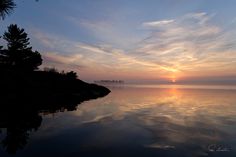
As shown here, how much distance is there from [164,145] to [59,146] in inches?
269

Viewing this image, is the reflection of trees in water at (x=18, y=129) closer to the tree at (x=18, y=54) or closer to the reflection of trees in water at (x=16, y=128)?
the reflection of trees in water at (x=16, y=128)

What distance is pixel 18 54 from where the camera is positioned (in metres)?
56.8

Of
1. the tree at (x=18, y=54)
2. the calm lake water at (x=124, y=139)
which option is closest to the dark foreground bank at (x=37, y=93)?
the tree at (x=18, y=54)

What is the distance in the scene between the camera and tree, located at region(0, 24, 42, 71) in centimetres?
5591

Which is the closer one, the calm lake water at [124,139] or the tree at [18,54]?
the calm lake water at [124,139]

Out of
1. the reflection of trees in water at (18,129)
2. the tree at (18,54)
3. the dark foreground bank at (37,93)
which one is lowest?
the reflection of trees in water at (18,129)

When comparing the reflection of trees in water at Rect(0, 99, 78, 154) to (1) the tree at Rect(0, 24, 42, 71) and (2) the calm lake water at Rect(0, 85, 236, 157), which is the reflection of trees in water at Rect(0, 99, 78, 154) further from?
(1) the tree at Rect(0, 24, 42, 71)

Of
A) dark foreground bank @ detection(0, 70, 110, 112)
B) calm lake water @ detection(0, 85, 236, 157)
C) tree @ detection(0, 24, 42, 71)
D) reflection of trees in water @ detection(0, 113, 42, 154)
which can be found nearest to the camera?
calm lake water @ detection(0, 85, 236, 157)

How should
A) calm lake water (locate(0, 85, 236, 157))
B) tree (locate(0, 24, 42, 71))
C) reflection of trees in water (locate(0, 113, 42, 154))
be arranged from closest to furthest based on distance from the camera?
calm lake water (locate(0, 85, 236, 157)) < reflection of trees in water (locate(0, 113, 42, 154)) < tree (locate(0, 24, 42, 71))

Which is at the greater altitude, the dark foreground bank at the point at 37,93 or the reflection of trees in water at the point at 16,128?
the dark foreground bank at the point at 37,93

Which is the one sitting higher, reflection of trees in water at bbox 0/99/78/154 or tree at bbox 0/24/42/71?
tree at bbox 0/24/42/71

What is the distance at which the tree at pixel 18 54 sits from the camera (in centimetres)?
5591

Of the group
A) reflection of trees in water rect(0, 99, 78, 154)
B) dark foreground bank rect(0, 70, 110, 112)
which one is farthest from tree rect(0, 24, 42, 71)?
reflection of trees in water rect(0, 99, 78, 154)

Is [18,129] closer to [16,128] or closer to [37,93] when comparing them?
[16,128]
